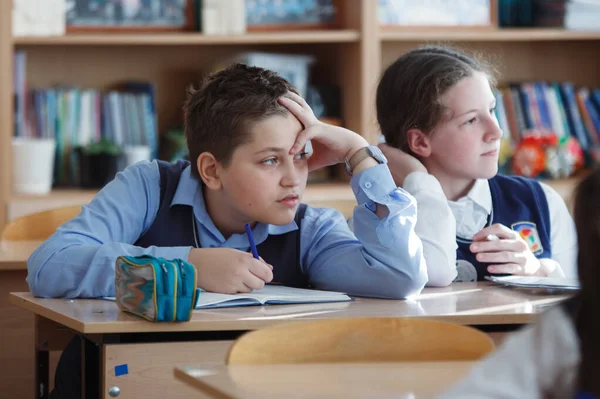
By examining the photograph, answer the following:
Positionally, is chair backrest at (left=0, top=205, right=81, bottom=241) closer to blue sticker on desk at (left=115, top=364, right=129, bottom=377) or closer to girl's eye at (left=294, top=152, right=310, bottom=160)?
girl's eye at (left=294, top=152, right=310, bottom=160)

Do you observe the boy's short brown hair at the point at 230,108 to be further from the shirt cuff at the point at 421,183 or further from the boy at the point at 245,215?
the shirt cuff at the point at 421,183

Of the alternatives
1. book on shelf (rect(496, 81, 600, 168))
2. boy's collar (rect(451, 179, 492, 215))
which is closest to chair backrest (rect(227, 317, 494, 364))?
boy's collar (rect(451, 179, 492, 215))

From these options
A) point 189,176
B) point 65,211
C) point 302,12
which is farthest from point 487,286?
point 302,12

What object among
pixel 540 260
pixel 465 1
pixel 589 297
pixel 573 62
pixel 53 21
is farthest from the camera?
pixel 573 62

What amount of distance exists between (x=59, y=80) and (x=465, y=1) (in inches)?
60.3

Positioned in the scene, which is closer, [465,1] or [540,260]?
[540,260]

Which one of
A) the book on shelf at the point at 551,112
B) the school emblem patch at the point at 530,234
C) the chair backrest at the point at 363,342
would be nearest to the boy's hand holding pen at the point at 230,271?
the chair backrest at the point at 363,342

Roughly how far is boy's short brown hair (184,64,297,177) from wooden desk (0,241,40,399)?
1.64 feet

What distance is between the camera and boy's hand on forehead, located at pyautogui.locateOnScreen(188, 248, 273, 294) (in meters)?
1.66

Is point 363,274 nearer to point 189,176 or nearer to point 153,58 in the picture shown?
point 189,176

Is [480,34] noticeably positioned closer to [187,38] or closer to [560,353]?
[187,38]

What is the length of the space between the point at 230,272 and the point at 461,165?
2.38ft

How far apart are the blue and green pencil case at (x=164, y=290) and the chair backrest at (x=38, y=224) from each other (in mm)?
1149

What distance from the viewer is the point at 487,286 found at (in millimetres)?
1902
